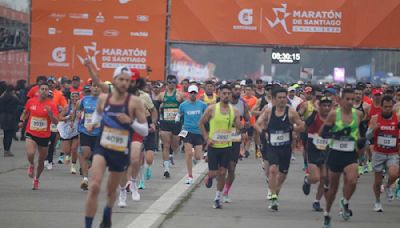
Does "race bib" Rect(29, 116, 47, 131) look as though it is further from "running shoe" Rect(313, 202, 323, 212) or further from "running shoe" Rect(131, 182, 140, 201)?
"running shoe" Rect(313, 202, 323, 212)

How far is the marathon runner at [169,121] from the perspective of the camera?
19.7 meters

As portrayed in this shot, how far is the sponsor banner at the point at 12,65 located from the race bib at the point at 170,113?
14.6m

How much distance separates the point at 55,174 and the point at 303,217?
292 inches

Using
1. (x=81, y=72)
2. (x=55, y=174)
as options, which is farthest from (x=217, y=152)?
(x=81, y=72)

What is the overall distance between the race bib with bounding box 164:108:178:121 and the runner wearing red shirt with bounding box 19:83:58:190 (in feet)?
13.3

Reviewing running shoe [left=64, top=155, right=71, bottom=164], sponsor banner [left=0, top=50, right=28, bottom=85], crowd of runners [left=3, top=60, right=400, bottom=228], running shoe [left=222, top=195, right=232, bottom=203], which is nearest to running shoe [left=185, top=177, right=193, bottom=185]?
crowd of runners [left=3, top=60, right=400, bottom=228]

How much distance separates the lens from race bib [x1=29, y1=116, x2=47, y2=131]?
16.2 metres

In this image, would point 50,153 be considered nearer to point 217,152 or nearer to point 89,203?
point 217,152

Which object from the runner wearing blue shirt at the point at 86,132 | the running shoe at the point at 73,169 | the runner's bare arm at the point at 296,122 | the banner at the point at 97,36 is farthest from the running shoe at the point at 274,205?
the banner at the point at 97,36

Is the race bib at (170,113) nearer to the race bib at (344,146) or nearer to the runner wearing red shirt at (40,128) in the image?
the runner wearing red shirt at (40,128)

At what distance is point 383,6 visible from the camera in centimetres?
3089

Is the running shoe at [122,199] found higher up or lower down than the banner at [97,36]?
lower down

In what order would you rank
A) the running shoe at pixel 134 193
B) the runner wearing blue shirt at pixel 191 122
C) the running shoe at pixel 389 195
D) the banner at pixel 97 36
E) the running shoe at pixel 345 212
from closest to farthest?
the running shoe at pixel 345 212 < the running shoe at pixel 134 193 < the running shoe at pixel 389 195 < the runner wearing blue shirt at pixel 191 122 < the banner at pixel 97 36

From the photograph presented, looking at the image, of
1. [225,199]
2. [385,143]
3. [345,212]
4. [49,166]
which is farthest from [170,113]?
[345,212]
